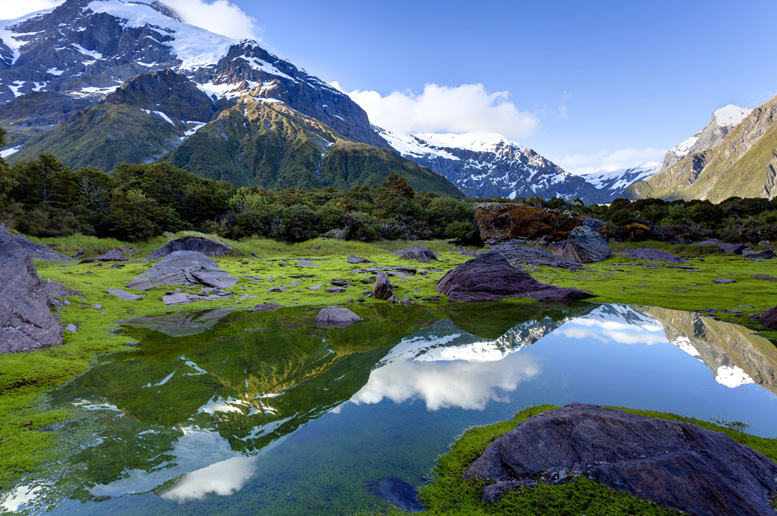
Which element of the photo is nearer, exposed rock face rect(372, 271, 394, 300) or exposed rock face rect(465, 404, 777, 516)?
exposed rock face rect(465, 404, 777, 516)

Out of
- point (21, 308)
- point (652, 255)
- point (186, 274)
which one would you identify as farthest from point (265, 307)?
point (652, 255)

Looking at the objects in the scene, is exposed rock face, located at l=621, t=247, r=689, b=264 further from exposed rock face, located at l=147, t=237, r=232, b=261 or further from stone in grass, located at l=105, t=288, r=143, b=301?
stone in grass, located at l=105, t=288, r=143, b=301

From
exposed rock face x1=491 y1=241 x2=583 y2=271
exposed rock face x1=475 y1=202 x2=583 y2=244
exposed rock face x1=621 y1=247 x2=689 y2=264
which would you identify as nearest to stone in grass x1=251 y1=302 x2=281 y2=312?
exposed rock face x1=491 y1=241 x2=583 y2=271

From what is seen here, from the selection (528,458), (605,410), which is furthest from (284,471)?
(605,410)

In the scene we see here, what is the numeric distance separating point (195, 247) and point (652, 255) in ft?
148

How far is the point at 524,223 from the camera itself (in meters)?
42.5

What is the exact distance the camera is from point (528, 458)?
4391 mm

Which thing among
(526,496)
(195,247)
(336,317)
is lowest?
(336,317)

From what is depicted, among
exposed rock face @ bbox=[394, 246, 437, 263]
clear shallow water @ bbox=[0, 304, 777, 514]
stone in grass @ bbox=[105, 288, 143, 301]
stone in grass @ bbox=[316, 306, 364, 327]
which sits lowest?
clear shallow water @ bbox=[0, 304, 777, 514]

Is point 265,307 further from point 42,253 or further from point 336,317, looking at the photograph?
point 42,253

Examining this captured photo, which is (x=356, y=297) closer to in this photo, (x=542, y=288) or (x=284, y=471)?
(x=542, y=288)

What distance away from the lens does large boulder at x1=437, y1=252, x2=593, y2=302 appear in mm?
18562

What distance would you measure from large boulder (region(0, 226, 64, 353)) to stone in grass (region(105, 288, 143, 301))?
458 cm

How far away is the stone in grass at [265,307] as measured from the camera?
622 inches
